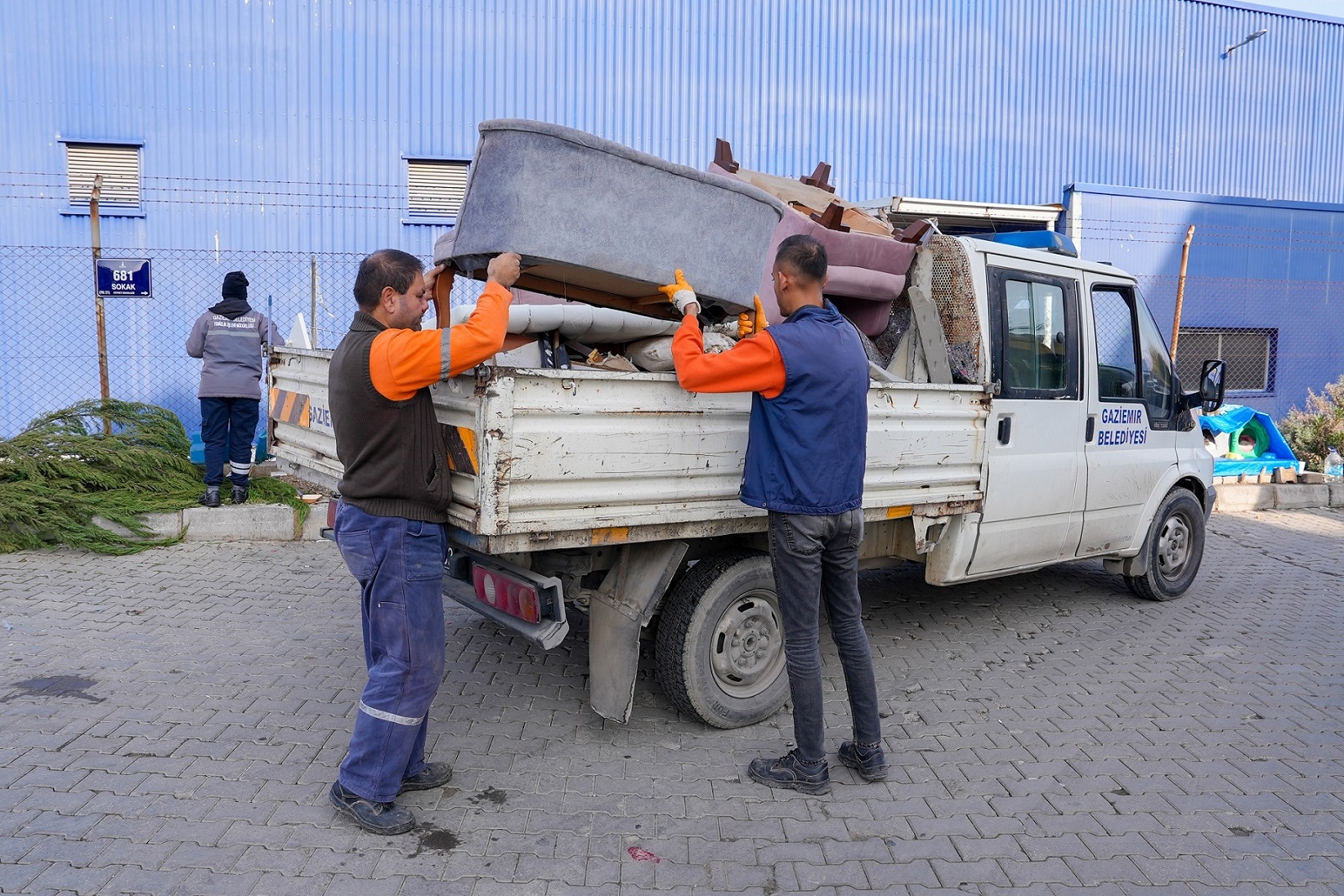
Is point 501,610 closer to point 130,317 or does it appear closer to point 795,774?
point 795,774

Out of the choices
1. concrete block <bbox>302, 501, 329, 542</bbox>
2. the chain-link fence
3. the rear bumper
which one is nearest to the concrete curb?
the rear bumper

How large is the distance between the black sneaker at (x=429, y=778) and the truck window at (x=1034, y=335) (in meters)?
3.25

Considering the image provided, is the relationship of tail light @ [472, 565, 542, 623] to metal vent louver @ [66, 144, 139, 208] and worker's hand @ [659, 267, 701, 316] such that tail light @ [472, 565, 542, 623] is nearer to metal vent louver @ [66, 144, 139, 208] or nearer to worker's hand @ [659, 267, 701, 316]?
worker's hand @ [659, 267, 701, 316]

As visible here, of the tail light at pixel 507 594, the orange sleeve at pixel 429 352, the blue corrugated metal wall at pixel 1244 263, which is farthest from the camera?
the blue corrugated metal wall at pixel 1244 263

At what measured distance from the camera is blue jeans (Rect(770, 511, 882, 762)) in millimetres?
3391

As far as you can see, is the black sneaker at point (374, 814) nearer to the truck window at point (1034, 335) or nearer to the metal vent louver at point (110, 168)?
the truck window at point (1034, 335)

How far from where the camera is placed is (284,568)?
6438mm

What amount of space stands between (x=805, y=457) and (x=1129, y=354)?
3.24 metres

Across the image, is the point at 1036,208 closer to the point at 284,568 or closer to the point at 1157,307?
the point at 1157,307

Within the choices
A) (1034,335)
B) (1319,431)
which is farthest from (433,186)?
(1319,431)

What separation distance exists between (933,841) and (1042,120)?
13.0 meters

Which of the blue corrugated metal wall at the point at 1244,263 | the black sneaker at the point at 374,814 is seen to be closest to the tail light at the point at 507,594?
the black sneaker at the point at 374,814

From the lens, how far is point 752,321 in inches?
153

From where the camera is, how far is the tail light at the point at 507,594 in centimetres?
347
